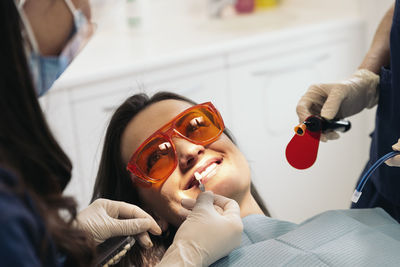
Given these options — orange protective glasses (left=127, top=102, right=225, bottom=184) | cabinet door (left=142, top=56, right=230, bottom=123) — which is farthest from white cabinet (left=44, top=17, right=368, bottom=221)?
orange protective glasses (left=127, top=102, right=225, bottom=184)

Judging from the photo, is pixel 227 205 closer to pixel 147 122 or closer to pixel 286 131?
pixel 147 122

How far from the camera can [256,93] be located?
2705 mm

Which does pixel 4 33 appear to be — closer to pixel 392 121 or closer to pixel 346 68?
pixel 392 121

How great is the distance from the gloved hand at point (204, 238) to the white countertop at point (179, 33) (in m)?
1.18

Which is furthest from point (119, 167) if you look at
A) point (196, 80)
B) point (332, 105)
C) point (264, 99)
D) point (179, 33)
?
point (179, 33)

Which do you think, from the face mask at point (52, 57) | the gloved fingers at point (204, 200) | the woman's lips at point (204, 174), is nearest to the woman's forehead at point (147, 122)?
the woman's lips at point (204, 174)

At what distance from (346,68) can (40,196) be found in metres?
2.47

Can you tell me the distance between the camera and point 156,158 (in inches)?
55.7

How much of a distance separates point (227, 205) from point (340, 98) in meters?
0.45

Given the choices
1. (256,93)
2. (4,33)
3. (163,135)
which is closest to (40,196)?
(4,33)

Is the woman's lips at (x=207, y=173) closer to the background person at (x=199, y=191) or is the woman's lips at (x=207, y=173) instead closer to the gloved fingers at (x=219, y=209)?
the background person at (x=199, y=191)

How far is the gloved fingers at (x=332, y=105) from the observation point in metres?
1.44

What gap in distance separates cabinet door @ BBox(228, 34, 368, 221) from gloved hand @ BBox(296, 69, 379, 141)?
109 centimetres

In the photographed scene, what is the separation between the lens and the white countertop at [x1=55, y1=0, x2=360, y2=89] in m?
2.39
